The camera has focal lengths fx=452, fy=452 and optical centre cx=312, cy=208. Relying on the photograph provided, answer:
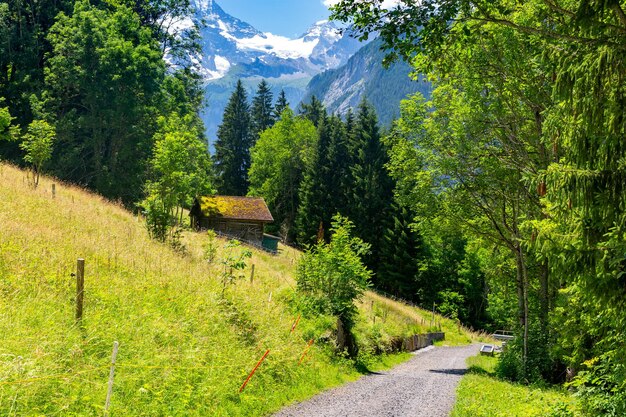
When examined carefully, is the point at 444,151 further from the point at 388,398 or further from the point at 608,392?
the point at 608,392

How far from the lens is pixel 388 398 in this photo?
40.2 ft

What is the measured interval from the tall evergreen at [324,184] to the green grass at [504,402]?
3748 cm

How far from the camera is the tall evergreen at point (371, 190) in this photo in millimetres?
50406

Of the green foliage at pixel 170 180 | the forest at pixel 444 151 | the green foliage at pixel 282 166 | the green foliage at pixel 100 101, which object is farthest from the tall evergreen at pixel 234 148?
the green foliage at pixel 100 101

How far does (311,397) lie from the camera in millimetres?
11844

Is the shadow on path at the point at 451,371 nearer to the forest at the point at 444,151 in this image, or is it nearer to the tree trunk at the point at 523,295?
the forest at the point at 444,151

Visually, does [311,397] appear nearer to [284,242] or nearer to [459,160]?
[459,160]

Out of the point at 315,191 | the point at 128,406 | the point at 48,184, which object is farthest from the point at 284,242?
the point at 128,406

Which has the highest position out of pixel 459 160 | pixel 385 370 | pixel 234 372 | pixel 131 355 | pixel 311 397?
pixel 459 160

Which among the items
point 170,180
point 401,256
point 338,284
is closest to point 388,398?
point 338,284

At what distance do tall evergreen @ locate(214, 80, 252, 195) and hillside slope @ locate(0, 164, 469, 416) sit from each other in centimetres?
5118

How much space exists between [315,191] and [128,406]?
4787cm

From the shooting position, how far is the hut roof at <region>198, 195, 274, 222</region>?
143 feet

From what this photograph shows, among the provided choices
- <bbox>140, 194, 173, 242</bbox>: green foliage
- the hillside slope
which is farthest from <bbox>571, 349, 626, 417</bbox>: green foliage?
<bbox>140, 194, 173, 242</bbox>: green foliage
